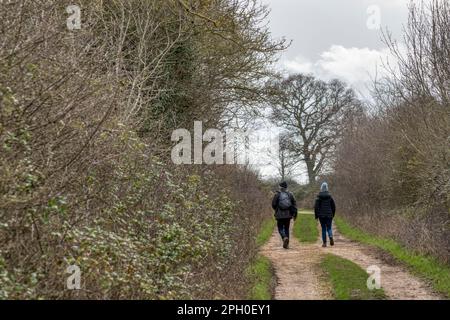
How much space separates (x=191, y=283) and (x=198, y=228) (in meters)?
2.48

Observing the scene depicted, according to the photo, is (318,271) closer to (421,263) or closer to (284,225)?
(421,263)

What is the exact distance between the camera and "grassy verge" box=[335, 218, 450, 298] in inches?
416

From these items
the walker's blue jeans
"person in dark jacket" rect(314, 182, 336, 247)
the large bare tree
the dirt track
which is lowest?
the dirt track

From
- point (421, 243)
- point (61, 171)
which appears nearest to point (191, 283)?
point (61, 171)

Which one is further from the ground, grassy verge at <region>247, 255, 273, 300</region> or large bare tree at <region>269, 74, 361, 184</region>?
large bare tree at <region>269, 74, 361, 184</region>

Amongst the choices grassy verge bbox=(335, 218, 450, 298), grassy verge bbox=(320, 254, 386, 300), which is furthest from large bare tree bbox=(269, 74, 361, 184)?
grassy verge bbox=(320, 254, 386, 300)

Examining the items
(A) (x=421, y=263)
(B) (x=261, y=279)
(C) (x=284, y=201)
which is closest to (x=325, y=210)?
(C) (x=284, y=201)

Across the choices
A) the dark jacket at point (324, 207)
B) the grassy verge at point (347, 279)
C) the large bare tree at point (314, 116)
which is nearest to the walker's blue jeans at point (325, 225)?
the dark jacket at point (324, 207)

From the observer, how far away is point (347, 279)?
1100cm

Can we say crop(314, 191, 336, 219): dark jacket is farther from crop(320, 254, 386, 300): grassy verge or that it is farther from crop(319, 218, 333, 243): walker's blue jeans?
crop(320, 254, 386, 300): grassy verge

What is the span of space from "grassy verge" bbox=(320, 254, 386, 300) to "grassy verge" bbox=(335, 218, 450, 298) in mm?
1236

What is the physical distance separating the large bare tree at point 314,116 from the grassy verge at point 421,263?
32.7m

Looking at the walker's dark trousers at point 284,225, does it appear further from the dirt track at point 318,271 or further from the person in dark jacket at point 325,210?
the person in dark jacket at point 325,210

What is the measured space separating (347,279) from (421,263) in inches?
99.6
